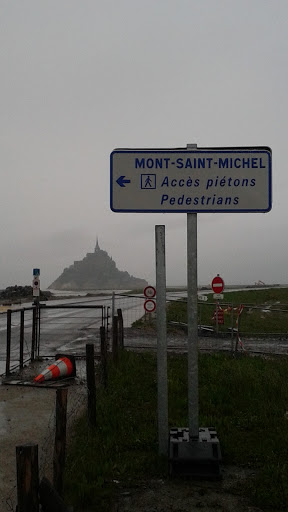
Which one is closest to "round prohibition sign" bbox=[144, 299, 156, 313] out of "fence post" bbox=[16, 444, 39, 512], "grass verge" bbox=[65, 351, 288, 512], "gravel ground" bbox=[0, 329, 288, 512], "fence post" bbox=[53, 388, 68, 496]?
"grass verge" bbox=[65, 351, 288, 512]

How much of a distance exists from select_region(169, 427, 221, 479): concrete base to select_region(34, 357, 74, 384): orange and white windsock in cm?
491

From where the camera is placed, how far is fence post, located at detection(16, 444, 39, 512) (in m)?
3.02

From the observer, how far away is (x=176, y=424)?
603 cm

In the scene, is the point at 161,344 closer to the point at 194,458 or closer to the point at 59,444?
the point at 194,458

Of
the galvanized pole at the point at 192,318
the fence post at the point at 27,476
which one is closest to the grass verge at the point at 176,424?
the galvanized pole at the point at 192,318

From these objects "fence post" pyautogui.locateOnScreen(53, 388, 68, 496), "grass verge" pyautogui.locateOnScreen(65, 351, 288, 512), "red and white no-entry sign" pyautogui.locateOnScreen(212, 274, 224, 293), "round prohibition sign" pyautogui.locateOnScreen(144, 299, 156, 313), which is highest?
"red and white no-entry sign" pyautogui.locateOnScreen(212, 274, 224, 293)

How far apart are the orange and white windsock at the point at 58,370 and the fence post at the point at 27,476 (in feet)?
19.6

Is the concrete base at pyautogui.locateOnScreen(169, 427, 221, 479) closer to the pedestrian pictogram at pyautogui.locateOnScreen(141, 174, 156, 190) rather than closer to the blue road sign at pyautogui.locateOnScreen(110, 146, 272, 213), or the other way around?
the blue road sign at pyautogui.locateOnScreen(110, 146, 272, 213)

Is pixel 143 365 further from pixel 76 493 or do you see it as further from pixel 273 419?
pixel 76 493

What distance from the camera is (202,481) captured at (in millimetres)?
4414

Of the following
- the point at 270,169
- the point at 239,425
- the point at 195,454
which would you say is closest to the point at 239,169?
the point at 270,169

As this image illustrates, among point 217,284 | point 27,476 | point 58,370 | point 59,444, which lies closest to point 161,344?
point 59,444

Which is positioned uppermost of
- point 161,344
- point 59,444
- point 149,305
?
point 161,344

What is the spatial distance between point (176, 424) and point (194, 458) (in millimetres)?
1644
